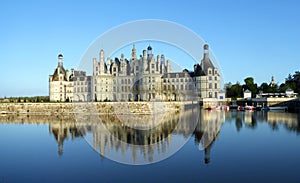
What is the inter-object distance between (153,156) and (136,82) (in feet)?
141

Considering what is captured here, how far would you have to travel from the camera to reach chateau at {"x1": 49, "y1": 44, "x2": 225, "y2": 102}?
59469mm

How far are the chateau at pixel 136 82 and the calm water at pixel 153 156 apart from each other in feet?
109

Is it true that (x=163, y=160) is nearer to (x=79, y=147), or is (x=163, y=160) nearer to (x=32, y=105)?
(x=79, y=147)

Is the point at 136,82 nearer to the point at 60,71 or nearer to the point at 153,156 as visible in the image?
the point at 60,71

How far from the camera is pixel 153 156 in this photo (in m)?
15.7

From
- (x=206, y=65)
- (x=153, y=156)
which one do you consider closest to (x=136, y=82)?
(x=206, y=65)

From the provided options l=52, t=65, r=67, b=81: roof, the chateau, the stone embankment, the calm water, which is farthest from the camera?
l=52, t=65, r=67, b=81: roof

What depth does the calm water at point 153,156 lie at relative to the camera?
40.7ft

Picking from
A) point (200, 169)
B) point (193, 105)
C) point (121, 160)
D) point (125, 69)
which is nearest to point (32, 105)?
point (125, 69)

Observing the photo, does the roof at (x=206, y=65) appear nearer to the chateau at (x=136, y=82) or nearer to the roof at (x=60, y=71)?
the chateau at (x=136, y=82)

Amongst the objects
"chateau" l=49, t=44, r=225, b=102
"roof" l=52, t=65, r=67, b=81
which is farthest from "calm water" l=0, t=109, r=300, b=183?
"roof" l=52, t=65, r=67, b=81

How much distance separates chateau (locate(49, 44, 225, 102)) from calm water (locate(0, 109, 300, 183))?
109ft

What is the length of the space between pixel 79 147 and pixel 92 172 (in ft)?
20.8

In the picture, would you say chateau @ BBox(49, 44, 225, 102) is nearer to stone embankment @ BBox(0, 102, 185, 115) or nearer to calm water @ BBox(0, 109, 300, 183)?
stone embankment @ BBox(0, 102, 185, 115)
